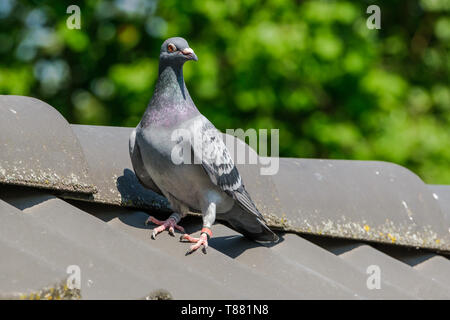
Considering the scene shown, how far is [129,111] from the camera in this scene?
375 inches

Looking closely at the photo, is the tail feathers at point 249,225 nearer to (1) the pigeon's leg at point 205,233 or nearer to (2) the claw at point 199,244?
(1) the pigeon's leg at point 205,233

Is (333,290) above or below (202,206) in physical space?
below

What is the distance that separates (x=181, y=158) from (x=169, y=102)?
22 cm

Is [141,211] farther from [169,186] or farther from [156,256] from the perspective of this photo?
[156,256]

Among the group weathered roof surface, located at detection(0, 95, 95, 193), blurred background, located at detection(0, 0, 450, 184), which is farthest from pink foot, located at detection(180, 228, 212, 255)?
blurred background, located at detection(0, 0, 450, 184)

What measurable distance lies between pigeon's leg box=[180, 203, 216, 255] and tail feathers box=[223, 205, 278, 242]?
0.15 m

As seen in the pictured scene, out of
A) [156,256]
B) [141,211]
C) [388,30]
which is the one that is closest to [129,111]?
[388,30]

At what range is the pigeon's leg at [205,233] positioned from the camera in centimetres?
234

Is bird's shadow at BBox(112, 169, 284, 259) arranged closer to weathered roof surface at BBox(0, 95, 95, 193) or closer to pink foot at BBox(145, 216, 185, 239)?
Answer: pink foot at BBox(145, 216, 185, 239)

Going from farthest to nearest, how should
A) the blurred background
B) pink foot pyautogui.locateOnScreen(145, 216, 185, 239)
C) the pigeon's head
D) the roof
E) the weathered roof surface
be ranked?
the blurred background
the pigeon's head
pink foot pyautogui.locateOnScreen(145, 216, 185, 239)
the weathered roof surface
the roof

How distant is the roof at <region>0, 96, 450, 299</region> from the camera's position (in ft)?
6.32

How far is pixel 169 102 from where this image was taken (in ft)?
8.33

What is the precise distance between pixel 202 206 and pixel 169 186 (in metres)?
0.15

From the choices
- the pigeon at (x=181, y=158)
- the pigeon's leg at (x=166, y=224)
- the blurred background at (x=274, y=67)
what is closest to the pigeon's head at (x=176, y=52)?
the pigeon at (x=181, y=158)
